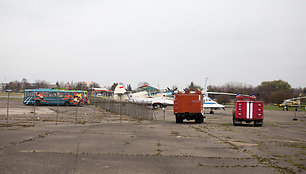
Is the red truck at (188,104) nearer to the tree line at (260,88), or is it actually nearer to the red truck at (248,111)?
the red truck at (248,111)

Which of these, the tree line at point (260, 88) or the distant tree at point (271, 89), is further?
the distant tree at point (271, 89)

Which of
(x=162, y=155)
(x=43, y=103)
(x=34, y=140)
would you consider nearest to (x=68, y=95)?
(x=43, y=103)

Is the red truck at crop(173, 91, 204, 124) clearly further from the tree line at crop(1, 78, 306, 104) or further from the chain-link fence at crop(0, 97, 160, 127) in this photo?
the tree line at crop(1, 78, 306, 104)

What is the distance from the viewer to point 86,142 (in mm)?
11180

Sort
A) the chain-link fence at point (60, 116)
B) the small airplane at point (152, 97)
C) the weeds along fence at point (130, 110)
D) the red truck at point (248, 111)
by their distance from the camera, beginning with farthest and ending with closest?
the small airplane at point (152, 97) → the weeds along fence at point (130, 110) → the red truck at point (248, 111) → the chain-link fence at point (60, 116)

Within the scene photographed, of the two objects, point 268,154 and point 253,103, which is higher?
point 253,103

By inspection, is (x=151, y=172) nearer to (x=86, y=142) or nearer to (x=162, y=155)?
(x=162, y=155)

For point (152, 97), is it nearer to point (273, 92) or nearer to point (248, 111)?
point (248, 111)

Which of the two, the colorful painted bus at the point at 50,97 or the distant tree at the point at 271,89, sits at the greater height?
the distant tree at the point at 271,89

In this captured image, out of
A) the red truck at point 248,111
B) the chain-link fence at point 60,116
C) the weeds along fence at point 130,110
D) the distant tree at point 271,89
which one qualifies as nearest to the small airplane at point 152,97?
the weeds along fence at point 130,110

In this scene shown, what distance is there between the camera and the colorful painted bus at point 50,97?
45344 millimetres

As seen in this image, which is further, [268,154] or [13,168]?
[268,154]

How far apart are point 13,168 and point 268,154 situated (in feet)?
26.9

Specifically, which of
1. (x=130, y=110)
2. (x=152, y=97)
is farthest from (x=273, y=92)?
(x=130, y=110)
